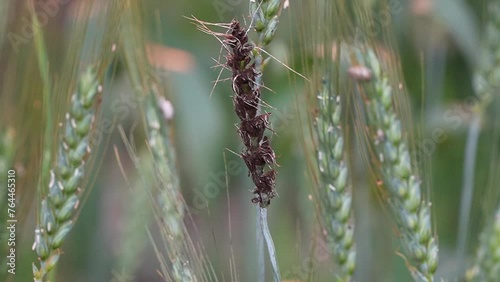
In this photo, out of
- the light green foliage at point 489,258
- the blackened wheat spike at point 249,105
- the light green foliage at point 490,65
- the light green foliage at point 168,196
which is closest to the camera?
the blackened wheat spike at point 249,105

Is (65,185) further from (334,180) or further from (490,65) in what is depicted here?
(490,65)

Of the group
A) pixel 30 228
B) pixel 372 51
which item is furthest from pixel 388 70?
pixel 30 228

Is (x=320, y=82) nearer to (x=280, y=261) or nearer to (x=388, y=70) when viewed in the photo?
(x=388, y=70)

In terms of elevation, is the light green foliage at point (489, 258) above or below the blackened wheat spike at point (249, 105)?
below

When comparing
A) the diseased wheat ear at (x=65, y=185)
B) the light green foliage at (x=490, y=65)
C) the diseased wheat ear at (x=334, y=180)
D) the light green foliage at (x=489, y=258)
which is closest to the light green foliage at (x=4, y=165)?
the diseased wheat ear at (x=65, y=185)

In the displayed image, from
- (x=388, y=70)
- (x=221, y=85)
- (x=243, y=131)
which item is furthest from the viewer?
(x=221, y=85)

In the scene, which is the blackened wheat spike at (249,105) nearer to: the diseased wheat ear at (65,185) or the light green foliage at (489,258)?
the diseased wheat ear at (65,185)
